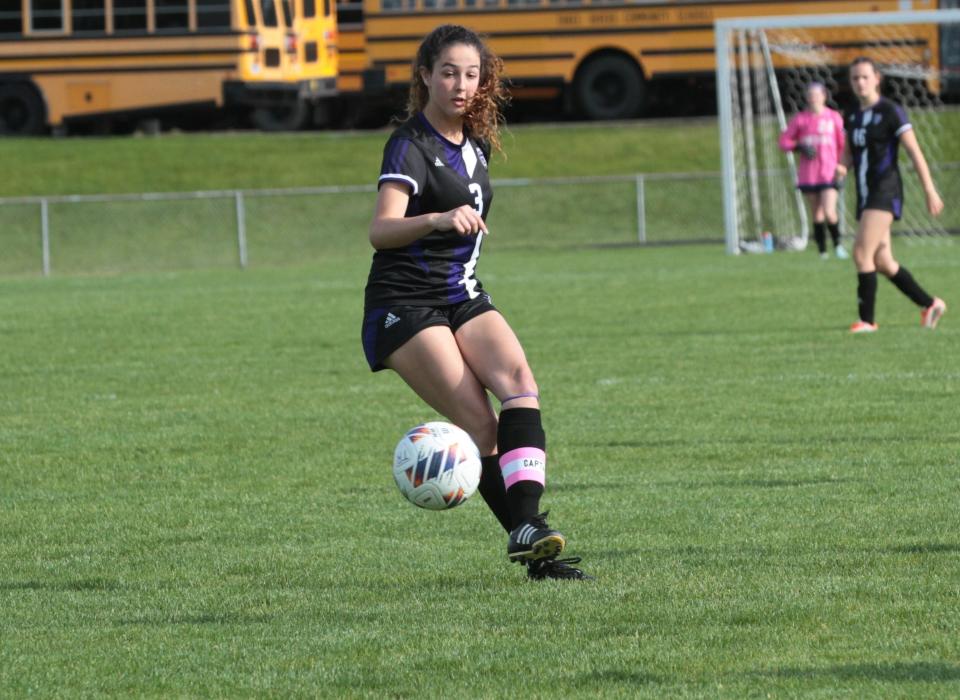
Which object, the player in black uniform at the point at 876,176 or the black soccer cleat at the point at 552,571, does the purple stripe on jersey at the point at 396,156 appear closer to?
the black soccer cleat at the point at 552,571

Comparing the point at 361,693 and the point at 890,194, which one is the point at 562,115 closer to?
the point at 890,194

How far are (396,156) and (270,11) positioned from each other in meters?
27.2

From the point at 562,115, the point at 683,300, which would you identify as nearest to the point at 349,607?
the point at 683,300

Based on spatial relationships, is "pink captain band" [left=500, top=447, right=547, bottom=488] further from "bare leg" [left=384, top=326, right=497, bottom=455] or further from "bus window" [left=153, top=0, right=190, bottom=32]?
"bus window" [left=153, top=0, right=190, bottom=32]

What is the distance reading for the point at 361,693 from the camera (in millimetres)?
4445

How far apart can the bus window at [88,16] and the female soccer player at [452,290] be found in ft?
87.6

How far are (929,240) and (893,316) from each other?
1159 cm

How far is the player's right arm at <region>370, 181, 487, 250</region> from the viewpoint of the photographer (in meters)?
5.45

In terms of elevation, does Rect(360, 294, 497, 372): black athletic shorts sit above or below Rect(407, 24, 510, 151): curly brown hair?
below

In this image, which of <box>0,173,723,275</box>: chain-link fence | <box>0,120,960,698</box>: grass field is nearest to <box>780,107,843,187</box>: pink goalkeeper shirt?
<box>0,120,960,698</box>: grass field

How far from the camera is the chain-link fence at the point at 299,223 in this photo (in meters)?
29.1

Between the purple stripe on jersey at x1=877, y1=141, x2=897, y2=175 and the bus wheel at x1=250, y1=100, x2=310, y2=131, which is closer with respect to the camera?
the purple stripe on jersey at x1=877, y1=141, x2=897, y2=175

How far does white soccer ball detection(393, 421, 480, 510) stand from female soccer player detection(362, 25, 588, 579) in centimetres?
14

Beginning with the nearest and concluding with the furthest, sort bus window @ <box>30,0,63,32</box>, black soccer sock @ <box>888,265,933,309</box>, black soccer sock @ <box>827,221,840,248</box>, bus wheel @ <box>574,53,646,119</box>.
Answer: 1. black soccer sock @ <box>888,265,933,309</box>
2. black soccer sock @ <box>827,221,840,248</box>
3. bus window @ <box>30,0,63,32</box>
4. bus wheel @ <box>574,53,646,119</box>
